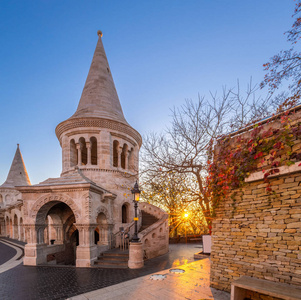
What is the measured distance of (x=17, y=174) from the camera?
34531mm

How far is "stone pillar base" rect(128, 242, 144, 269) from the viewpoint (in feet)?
32.7

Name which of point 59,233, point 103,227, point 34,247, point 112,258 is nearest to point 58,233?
point 59,233

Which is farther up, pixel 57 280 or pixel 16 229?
pixel 57 280

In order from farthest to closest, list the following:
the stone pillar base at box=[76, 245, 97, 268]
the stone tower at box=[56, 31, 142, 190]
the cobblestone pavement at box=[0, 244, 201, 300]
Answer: the stone tower at box=[56, 31, 142, 190] → the stone pillar base at box=[76, 245, 97, 268] → the cobblestone pavement at box=[0, 244, 201, 300]

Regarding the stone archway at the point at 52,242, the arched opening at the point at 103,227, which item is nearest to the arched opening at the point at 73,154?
the stone archway at the point at 52,242

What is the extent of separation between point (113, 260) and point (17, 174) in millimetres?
31744

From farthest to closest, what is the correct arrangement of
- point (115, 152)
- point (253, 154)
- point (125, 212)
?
point (115, 152) → point (125, 212) → point (253, 154)

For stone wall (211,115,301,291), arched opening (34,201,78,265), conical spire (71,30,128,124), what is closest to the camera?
stone wall (211,115,301,291)

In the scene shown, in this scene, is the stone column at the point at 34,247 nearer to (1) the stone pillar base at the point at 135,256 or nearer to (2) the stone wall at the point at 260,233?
(1) the stone pillar base at the point at 135,256

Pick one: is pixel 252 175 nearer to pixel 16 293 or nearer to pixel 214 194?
pixel 214 194

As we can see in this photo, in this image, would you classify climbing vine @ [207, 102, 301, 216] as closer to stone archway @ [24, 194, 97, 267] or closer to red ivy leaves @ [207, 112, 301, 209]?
red ivy leaves @ [207, 112, 301, 209]

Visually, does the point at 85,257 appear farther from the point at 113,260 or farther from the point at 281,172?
the point at 281,172

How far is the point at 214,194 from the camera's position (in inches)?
226

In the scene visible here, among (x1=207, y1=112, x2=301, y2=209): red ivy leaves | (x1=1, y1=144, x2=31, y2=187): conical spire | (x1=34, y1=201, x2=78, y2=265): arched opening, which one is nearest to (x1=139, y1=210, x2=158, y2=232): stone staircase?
(x1=34, y1=201, x2=78, y2=265): arched opening
